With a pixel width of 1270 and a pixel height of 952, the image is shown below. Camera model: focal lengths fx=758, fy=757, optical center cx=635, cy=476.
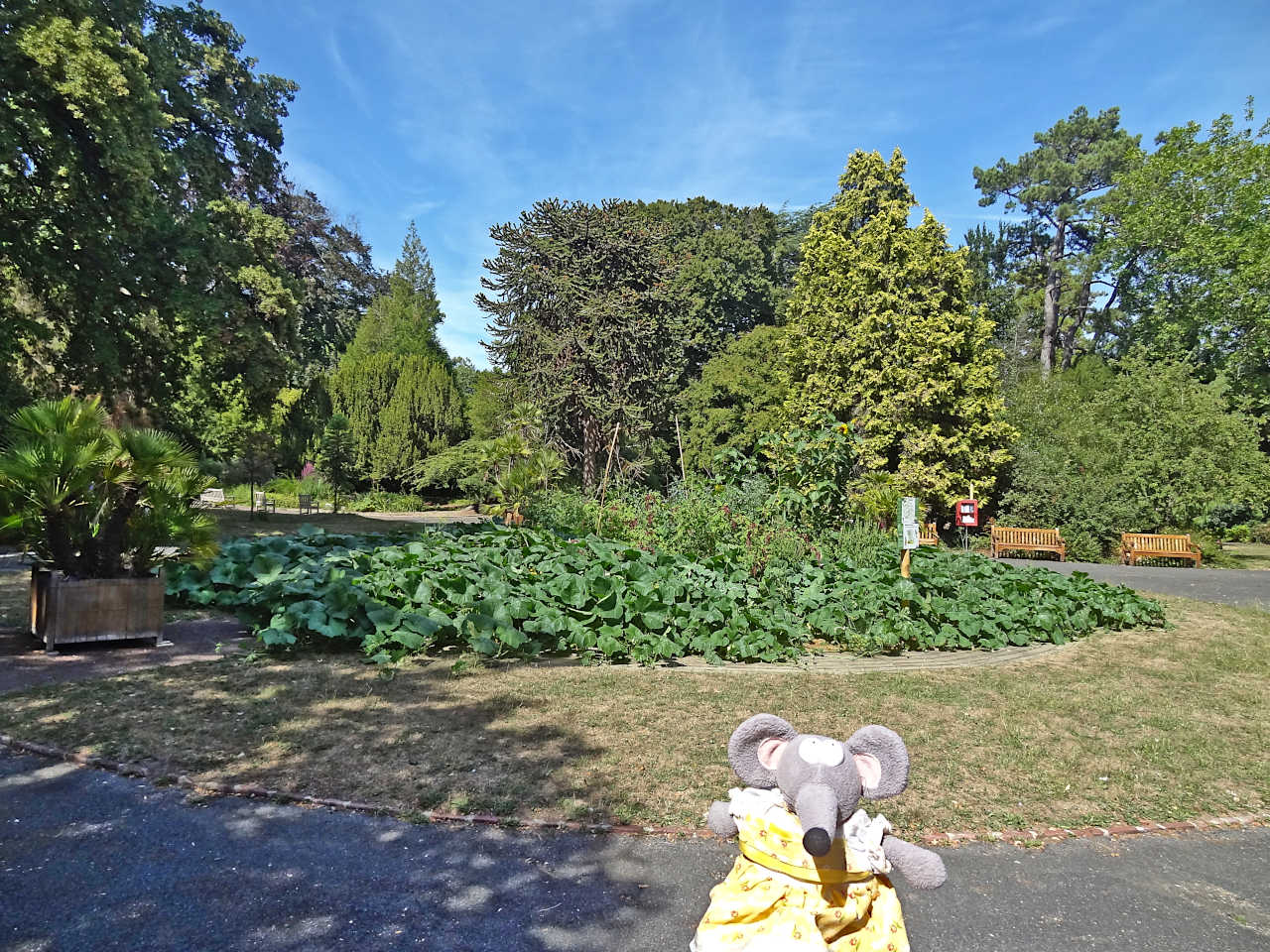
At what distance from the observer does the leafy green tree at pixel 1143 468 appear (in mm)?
18016

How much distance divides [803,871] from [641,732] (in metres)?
2.69

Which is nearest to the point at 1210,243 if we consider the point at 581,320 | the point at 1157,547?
the point at 1157,547

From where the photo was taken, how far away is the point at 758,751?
2.12 metres

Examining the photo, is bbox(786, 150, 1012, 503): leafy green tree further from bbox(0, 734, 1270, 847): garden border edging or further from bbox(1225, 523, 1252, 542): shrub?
bbox(0, 734, 1270, 847): garden border edging

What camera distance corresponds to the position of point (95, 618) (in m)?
6.16

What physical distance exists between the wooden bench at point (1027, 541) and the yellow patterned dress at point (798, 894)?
58.0 ft

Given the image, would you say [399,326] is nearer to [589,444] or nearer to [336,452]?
[336,452]

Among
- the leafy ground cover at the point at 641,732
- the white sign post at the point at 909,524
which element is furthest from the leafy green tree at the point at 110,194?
the white sign post at the point at 909,524

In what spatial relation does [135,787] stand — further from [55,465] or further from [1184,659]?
[1184,659]

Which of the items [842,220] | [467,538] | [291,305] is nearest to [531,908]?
[467,538]

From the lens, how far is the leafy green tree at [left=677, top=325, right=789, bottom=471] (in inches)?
1001

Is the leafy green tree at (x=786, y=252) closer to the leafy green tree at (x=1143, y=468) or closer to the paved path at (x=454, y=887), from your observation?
the leafy green tree at (x=1143, y=468)

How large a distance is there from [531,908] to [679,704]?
2.53 metres

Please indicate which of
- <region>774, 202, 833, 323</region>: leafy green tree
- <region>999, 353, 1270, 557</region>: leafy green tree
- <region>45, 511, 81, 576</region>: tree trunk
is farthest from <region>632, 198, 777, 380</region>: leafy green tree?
<region>45, 511, 81, 576</region>: tree trunk
